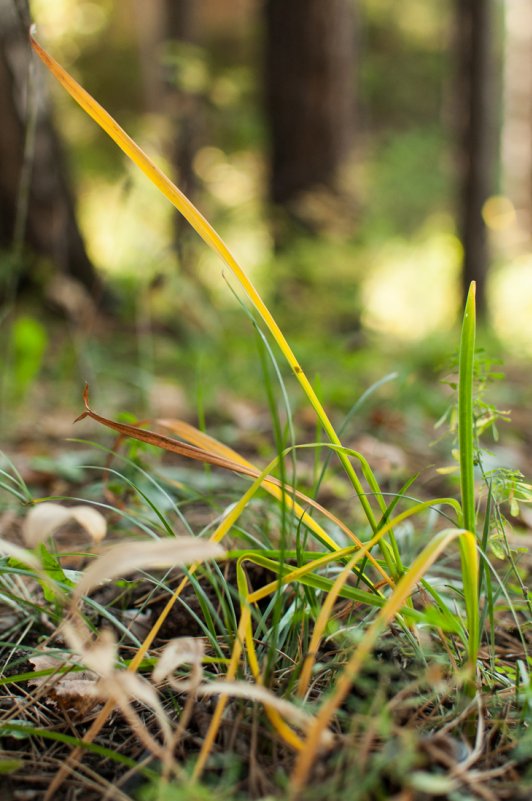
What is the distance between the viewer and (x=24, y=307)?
366cm

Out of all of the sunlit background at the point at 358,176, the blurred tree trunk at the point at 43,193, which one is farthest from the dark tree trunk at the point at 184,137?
the blurred tree trunk at the point at 43,193

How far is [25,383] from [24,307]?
1604mm

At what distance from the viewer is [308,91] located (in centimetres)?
450

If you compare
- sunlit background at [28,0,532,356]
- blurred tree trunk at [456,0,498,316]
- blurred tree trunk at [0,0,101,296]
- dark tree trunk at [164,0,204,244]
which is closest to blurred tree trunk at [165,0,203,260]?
dark tree trunk at [164,0,204,244]

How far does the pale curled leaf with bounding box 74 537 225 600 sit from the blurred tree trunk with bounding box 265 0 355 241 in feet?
13.3

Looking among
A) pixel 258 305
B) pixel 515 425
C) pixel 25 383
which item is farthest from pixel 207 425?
pixel 258 305

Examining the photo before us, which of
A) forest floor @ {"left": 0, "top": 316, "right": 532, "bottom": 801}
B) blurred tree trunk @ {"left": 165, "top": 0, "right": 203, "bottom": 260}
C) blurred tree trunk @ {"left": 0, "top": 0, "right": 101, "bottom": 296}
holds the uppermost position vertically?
blurred tree trunk @ {"left": 165, "top": 0, "right": 203, "bottom": 260}

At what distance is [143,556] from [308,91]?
4464 millimetres

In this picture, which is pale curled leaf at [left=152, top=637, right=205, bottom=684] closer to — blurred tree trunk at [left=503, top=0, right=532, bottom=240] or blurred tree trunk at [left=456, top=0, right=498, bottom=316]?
blurred tree trunk at [left=456, top=0, right=498, bottom=316]

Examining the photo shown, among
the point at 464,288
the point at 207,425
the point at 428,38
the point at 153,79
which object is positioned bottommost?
the point at 207,425

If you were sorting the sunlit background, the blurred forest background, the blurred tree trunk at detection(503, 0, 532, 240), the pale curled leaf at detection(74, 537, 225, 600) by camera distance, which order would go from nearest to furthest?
the pale curled leaf at detection(74, 537, 225, 600), the blurred forest background, the sunlit background, the blurred tree trunk at detection(503, 0, 532, 240)

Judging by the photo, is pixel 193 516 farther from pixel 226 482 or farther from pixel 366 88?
pixel 366 88

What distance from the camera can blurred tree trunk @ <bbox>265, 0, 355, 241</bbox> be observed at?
4.41 metres

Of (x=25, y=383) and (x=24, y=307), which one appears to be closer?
(x=25, y=383)
